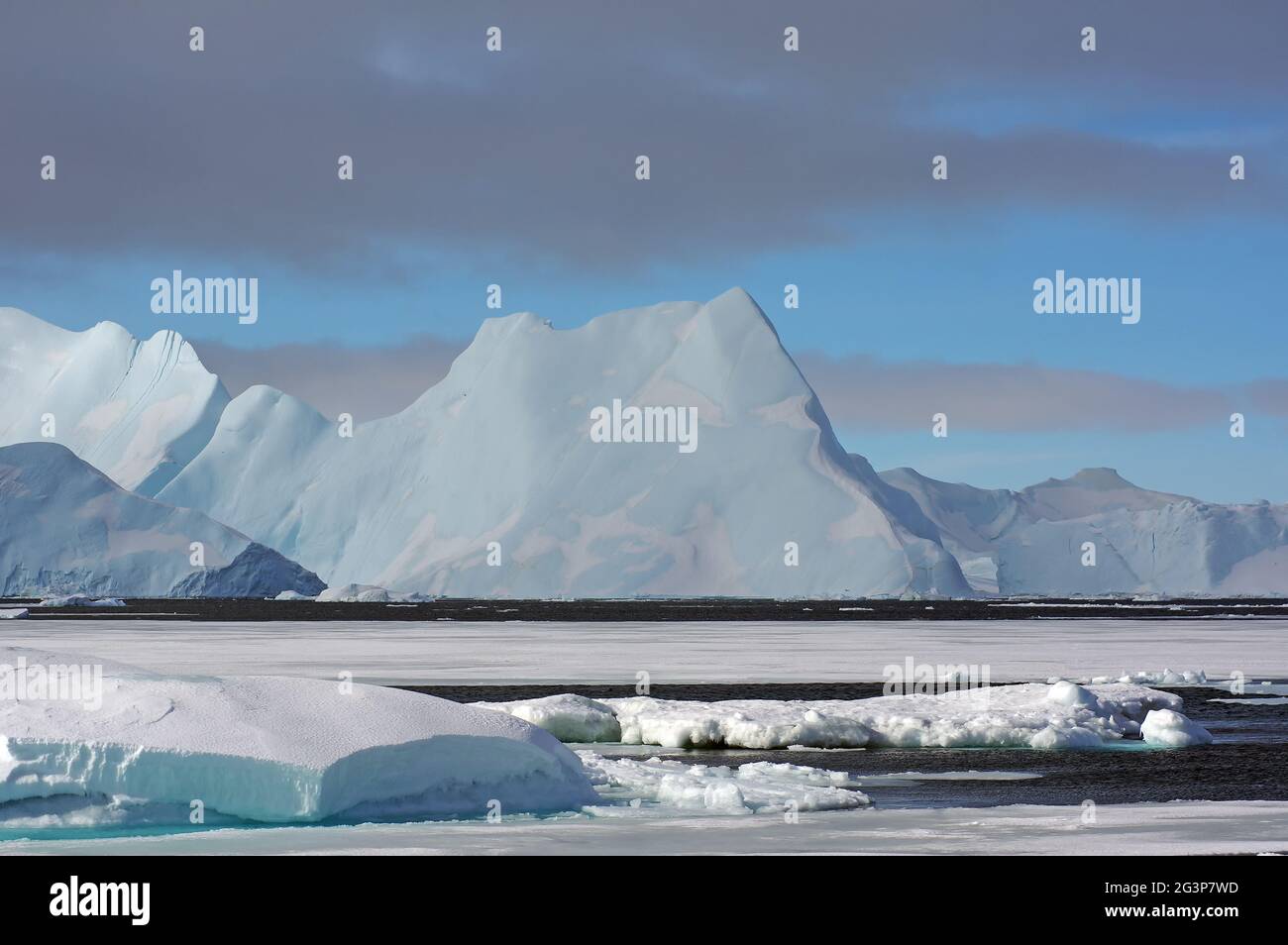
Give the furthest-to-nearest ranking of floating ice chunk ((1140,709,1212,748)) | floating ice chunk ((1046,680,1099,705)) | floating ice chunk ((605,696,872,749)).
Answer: floating ice chunk ((1046,680,1099,705))
floating ice chunk ((1140,709,1212,748))
floating ice chunk ((605,696,872,749))

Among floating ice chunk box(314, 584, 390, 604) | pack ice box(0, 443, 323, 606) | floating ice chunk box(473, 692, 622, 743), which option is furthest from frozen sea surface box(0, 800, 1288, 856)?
floating ice chunk box(314, 584, 390, 604)

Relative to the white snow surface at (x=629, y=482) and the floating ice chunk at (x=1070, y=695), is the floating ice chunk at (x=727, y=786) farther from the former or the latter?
the white snow surface at (x=629, y=482)

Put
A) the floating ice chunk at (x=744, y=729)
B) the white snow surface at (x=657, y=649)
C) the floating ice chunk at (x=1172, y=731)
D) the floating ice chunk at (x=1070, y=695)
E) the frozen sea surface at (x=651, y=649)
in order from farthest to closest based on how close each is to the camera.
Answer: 1. the frozen sea surface at (x=651, y=649)
2. the white snow surface at (x=657, y=649)
3. the floating ice chunk at (x=1070, y=695)
4. the floating ice chunk at (x=1172, y=731)
5. the floating ice chunk at (x=744, y=729)

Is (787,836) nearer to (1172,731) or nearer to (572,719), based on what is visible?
(572,719)

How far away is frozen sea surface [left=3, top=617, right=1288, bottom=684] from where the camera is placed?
1422 inches

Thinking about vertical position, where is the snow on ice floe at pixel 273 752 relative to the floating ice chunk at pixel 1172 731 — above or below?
above

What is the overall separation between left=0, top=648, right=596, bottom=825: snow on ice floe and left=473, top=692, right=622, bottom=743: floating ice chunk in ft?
20.4

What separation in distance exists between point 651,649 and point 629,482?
98573mm

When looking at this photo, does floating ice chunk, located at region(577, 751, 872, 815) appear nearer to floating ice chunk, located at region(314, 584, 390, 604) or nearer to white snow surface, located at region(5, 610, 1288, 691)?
white snow surface, located at region(5, 610, 1288, 691)

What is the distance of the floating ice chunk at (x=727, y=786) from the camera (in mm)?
14172

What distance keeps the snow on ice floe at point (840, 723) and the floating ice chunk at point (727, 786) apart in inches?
114

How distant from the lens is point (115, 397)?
19375 centimetres

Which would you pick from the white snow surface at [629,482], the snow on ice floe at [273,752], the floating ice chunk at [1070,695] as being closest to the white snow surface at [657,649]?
the floating ice chunk at [1070,695]

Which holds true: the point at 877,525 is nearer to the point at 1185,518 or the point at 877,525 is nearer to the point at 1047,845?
the point at 1185,518
